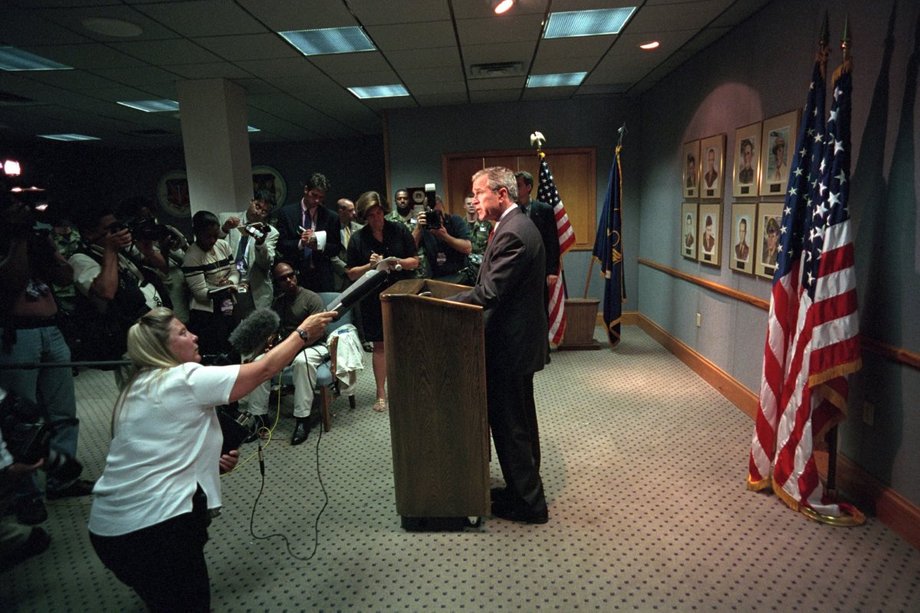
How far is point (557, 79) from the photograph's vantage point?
532 centimetres

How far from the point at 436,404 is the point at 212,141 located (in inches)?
153

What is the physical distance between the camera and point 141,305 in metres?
2.89

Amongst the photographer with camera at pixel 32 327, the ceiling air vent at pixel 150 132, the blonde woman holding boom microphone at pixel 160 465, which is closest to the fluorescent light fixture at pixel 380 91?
the photographer with camera at pixel 32 327

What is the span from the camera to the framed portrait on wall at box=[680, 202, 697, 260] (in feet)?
15.0

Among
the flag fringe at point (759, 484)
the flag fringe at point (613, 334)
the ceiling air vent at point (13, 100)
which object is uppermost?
the ceiling air vent at point (13, 100)

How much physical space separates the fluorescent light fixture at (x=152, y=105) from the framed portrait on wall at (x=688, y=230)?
5.46m

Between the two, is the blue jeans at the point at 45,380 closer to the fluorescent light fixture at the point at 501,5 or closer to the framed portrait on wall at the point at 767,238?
the fluorescent light fixture at the point at 501,5

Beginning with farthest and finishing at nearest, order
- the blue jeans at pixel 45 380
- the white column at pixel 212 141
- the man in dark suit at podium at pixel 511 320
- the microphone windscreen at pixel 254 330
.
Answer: the white column at pixel 212 141 < the blue jeans at pixel 45 380 < the man in dark suit at podium at pixel 511 320 < the microphone windscreen at pixel 254 330

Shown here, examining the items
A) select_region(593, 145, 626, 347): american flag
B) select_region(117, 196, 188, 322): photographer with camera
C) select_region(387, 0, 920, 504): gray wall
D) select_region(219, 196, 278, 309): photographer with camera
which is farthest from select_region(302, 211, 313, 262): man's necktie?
select_region(593, 145, 626, 347): american flag

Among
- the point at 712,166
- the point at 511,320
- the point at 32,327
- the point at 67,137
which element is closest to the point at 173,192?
the point at 67,137

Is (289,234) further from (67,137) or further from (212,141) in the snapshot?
(67,137)

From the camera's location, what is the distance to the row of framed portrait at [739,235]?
3271 mm

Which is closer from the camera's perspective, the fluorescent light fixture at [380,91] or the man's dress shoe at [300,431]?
the man's dress shoe at [300,431]

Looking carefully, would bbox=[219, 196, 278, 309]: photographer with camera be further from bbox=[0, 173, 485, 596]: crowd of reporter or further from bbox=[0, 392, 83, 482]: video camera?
bbox=[0, 392, 83, 482]: video camera
